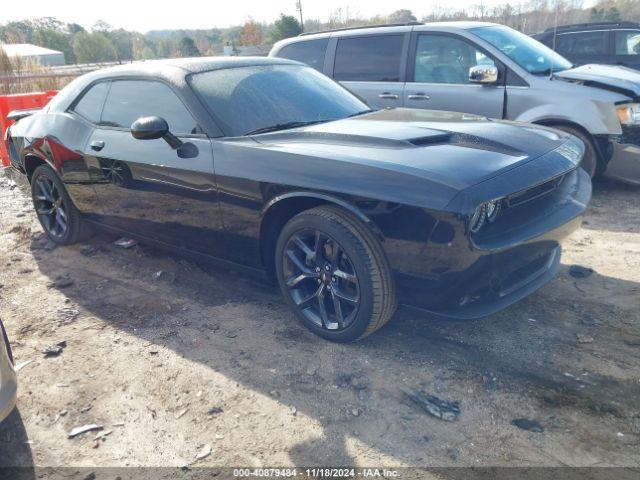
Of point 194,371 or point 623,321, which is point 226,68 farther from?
point 623,321

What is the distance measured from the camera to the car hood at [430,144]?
258 cm

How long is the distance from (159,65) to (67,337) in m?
2.02

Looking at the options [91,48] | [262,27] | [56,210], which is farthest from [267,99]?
[262,27]

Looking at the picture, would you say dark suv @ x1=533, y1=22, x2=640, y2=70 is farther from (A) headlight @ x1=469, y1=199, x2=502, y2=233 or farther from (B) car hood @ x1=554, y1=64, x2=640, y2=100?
(A) headlight @ x1=469, y1=199, x2=502, y2=233

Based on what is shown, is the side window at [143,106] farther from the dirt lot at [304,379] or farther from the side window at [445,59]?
the side window at [445,59]

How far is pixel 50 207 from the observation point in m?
4.97

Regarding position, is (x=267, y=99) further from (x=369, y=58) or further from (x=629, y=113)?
(x=629, y=113)

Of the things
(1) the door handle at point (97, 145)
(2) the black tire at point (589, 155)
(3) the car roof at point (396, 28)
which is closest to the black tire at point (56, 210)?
(1) the door handle at point (97, 145)

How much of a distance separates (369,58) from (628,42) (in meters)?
5.43

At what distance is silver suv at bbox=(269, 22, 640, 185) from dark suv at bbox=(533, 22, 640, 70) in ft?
11.0

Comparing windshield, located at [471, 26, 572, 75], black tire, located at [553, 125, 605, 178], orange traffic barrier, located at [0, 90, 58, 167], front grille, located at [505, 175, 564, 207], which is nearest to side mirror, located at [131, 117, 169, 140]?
front grille, located at [505, 175, 564, 207]

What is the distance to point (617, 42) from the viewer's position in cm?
878

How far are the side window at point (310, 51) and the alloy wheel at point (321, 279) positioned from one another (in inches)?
162

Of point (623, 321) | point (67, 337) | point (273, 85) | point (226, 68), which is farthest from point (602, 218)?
point (67, 337)
